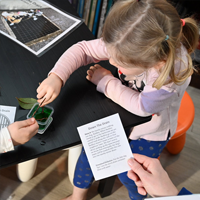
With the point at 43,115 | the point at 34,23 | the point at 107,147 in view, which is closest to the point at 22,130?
the point at 43,115

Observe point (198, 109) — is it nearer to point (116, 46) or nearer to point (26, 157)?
point (116, 46)

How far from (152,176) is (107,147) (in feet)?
0.57

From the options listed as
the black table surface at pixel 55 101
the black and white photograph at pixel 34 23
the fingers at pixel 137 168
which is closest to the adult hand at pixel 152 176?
the fingers at pixel 137 168

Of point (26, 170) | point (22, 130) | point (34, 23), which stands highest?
point (34, 23)

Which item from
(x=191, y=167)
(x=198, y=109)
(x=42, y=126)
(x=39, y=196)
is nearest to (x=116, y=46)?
(x=42, y=126)

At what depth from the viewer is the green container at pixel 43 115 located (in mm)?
699

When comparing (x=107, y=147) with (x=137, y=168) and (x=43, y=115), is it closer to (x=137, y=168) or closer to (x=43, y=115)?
(x=137, y=168)

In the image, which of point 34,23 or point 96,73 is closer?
point 96,73

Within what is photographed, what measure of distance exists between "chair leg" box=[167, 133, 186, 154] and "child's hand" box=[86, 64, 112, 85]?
0.74m

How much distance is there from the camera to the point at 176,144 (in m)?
1.40

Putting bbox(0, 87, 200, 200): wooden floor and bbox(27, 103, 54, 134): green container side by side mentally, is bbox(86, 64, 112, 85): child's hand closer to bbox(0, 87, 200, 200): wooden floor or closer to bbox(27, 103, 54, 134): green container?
bbox(27, 103, 54, 134): green container

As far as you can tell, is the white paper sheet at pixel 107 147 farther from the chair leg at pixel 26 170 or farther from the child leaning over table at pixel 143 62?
the chair leg at pixel 26 170

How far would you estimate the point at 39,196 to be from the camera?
1229 millimetres

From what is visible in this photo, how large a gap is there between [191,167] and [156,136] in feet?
2.06
